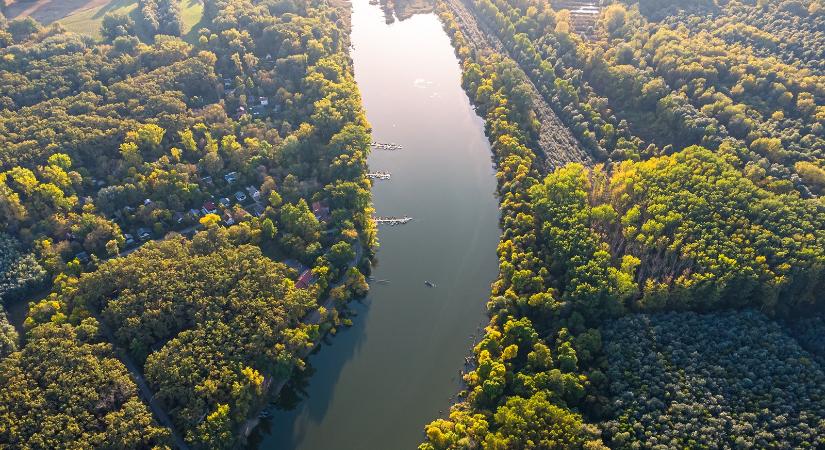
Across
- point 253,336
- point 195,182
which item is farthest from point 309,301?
point 195,182

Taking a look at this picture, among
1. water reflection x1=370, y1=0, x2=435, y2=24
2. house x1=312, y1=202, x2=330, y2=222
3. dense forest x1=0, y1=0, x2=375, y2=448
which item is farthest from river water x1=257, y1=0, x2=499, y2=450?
water reflection x1=370, y1=0, x2=435, y2=24

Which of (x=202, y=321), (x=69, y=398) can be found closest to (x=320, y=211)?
(x=202, y=321)

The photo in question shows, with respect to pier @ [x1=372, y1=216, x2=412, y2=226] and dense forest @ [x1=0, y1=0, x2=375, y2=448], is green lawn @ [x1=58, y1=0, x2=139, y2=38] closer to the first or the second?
dense forest @ [x1=0, y1=0, x2=375, y2=448]

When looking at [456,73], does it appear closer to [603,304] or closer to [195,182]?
[195,182]

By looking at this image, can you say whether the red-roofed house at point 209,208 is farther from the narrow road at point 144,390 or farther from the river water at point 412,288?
the river water at point 412,288

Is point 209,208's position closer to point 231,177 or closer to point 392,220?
point 231,177

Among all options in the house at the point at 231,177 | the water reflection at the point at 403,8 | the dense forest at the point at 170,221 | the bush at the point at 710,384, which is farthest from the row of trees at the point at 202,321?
the water reflection at the point at 403,8
